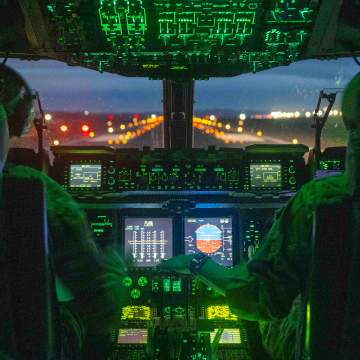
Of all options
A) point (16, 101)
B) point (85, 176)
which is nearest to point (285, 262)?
point (16, 101)

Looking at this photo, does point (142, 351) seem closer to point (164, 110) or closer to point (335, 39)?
point (164, 110)

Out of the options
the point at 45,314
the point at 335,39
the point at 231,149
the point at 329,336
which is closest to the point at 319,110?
the point at 335,39

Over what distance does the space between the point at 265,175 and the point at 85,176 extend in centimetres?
106

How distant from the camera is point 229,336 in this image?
1.87 meters

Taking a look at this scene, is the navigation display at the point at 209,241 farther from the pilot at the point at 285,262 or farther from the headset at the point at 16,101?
the headset at the point at 16,101

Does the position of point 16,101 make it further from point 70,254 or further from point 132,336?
point 132,336

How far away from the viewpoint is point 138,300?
210 cm

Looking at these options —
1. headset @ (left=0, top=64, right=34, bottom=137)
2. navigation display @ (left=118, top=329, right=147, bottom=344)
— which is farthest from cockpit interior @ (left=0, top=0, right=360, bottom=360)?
headset @ (left=0, top=64, right=34, bottom=137)

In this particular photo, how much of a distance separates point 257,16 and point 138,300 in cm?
165

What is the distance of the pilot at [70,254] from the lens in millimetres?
950

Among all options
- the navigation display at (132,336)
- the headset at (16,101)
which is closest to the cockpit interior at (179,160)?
the navigation display at (132,336)

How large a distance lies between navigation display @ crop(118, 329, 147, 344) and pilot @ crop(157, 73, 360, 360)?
722mm

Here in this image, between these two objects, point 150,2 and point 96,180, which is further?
point 96,180

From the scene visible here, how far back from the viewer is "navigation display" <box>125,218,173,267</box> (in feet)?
7.11
